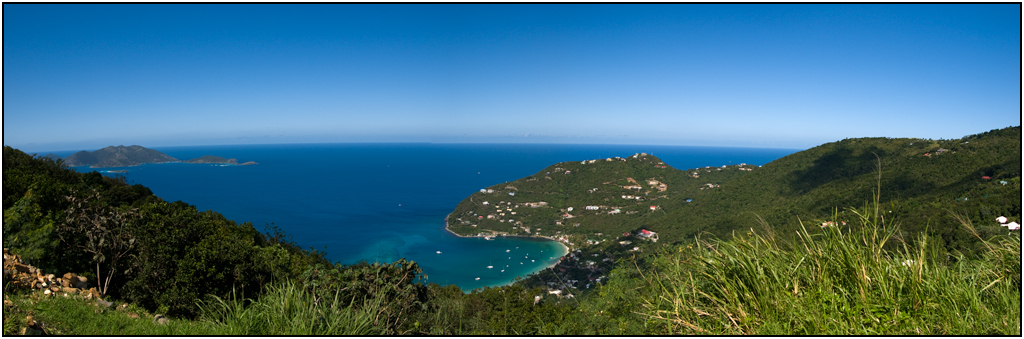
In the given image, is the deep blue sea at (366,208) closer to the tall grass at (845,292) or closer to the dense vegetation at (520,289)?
the dense vegetation at (520,289)

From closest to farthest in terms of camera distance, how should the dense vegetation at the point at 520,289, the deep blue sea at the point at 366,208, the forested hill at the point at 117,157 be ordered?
the dense vegetation at the point at 520,289 < the deep blue sea at the point at 366,208 < the forested hill at the point at 117,157

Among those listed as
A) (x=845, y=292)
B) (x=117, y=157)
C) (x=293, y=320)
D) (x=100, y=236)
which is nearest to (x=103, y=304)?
(x=100, y=236)

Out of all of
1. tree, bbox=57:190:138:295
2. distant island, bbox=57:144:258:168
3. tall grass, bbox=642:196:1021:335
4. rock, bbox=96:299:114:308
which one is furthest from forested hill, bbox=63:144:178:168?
tall grass, bbox=642:196:1021:335

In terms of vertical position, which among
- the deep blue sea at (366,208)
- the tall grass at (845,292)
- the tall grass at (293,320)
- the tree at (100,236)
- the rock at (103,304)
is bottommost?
the deep blue sea at (366,208)

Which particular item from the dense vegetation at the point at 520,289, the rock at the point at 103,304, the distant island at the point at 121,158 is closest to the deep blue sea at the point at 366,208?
the distant island at the point at 121,158

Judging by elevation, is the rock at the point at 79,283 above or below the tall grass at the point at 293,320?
below

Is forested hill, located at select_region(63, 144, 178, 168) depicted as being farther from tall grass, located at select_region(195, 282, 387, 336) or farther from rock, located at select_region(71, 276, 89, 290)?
tall grass, located at select_region(195, 282, 387, 336)

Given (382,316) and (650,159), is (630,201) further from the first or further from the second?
(382,316)
